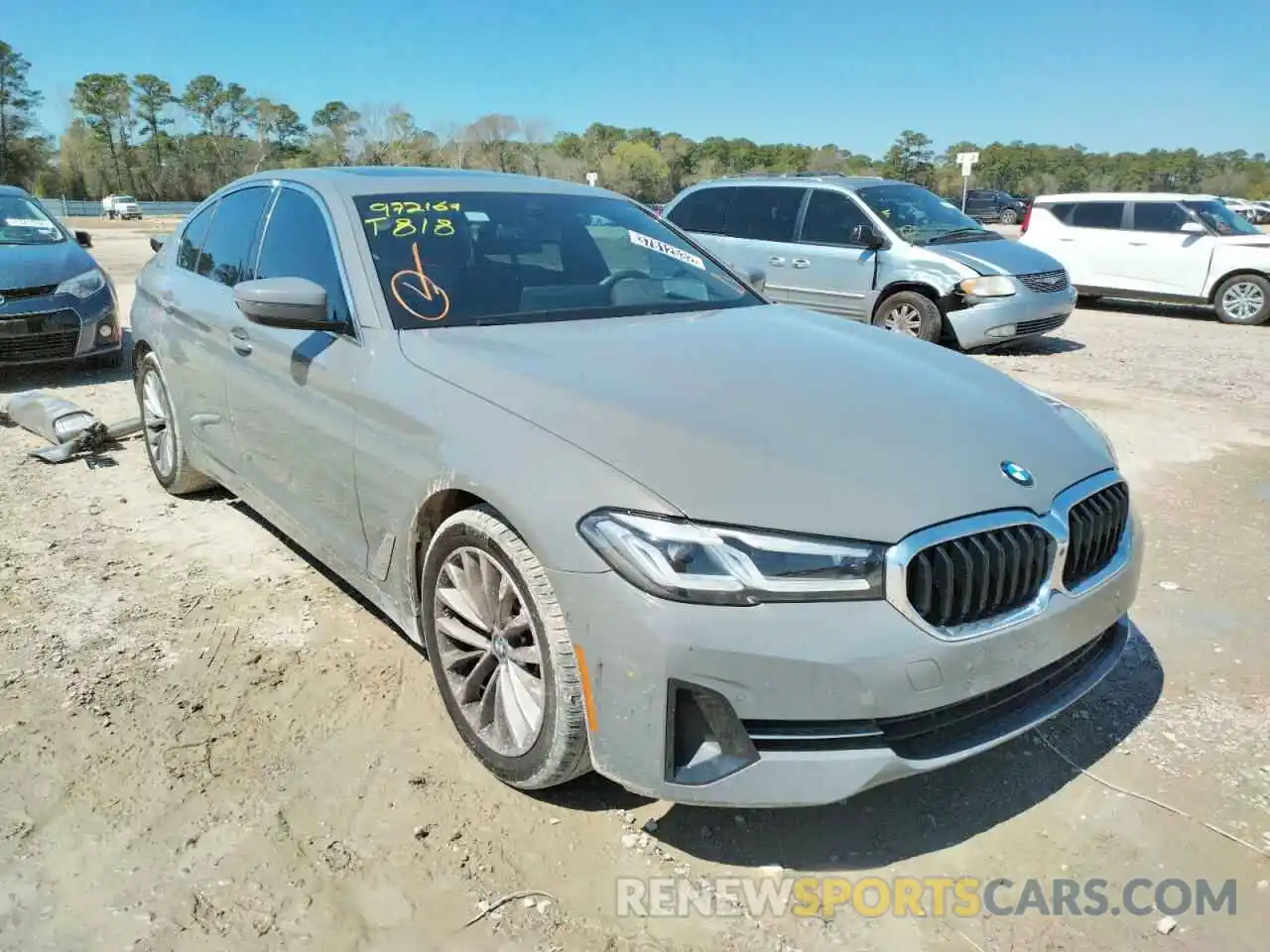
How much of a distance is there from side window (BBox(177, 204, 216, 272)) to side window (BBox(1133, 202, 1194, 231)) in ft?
41.5

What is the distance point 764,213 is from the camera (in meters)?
10.4

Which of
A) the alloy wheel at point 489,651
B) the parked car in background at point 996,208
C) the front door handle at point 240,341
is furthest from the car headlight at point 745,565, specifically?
the parked car in background at point 996,208

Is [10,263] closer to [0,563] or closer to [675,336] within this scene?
[0,563]

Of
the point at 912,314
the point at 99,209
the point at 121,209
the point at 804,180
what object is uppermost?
the point at 99,209

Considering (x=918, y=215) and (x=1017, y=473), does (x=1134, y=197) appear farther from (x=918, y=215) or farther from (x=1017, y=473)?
(x=1017, y=473)

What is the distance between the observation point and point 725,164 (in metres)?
121

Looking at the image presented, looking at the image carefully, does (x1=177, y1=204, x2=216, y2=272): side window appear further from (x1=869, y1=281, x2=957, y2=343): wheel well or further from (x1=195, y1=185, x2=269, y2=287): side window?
(x1=869, y1=281, x2=957, y2=343): wheel well

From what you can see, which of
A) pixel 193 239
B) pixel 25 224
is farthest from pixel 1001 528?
pixel 25 224

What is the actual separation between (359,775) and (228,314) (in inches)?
84.1

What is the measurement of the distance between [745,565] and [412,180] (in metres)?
2.38

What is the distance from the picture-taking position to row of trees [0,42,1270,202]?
82250 millimetres

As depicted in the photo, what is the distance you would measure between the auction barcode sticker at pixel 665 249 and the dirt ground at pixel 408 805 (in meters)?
1.85

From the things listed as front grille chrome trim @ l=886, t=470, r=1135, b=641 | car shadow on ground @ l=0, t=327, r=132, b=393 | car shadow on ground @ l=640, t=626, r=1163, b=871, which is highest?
front grille chrome trim @ l=886, t=470, r=1135, b=641

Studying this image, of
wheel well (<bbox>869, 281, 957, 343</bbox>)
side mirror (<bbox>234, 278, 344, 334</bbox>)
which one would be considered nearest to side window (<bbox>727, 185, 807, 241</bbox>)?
wheel well (<bbox>869, 281, 957, 343</bbox>)
